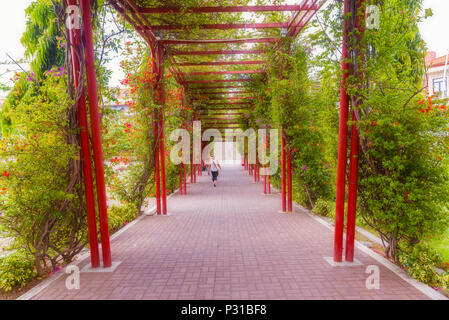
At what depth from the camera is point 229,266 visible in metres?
3.94

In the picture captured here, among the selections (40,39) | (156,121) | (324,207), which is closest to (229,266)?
(324,207)

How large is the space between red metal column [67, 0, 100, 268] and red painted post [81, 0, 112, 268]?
0.08 meters

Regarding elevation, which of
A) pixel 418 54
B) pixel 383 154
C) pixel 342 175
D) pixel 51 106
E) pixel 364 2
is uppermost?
pixel 364 2

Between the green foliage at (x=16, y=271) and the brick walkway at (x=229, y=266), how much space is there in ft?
1.10

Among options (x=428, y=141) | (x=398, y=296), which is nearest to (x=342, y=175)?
(x=428, y=141)

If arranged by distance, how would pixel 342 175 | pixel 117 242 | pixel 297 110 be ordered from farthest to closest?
pixel 297 110, pixel 117 242, pixel 342 175

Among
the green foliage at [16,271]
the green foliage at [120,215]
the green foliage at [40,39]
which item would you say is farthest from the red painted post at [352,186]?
the green foliage at [40,39]

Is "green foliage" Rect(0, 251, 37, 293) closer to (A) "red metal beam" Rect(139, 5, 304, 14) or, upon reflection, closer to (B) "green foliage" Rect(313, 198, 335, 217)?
(A) "red metal beam" Rect(139, 5, 304, 14)

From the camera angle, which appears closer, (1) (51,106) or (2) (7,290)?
(2) (7,290)

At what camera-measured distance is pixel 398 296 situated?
3008 millimetres

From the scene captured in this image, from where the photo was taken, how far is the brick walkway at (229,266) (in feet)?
10.5

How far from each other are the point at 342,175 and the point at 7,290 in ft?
14.1

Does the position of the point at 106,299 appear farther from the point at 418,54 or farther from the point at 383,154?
the point at 418,54

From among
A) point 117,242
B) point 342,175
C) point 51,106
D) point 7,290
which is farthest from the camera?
point 117,242
